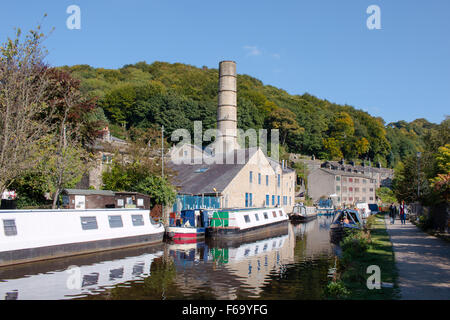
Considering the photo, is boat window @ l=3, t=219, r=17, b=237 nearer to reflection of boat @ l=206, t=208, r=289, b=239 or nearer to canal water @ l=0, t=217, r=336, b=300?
canal water @ l=0, t=217, r=336, b=300

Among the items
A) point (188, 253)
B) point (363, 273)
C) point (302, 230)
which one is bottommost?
point (302, 230)

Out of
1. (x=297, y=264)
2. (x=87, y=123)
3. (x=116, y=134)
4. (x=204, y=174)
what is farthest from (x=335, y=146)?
(x=297, y=264)

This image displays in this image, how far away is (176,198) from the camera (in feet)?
107

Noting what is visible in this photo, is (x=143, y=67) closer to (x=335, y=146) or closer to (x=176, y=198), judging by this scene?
(x=335, y=146)

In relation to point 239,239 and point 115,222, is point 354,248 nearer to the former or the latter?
point 239,239

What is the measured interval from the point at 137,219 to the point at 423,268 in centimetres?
1534

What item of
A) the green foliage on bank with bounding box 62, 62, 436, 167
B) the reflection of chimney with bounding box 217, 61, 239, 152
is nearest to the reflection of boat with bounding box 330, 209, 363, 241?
the reflection of chimney with bounding box 217, 61, 239, 152

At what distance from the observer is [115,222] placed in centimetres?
2188

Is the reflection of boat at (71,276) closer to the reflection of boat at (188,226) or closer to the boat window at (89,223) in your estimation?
the boat window at (89,223)

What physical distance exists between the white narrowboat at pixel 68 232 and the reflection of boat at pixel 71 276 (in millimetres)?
562

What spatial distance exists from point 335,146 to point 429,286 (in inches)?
3650

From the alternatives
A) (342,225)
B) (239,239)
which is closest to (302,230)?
(342,225)

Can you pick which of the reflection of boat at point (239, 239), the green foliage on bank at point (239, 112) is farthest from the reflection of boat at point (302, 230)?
the green foliage on bank at point (239, 112)

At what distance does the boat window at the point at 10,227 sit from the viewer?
54.4 ft
